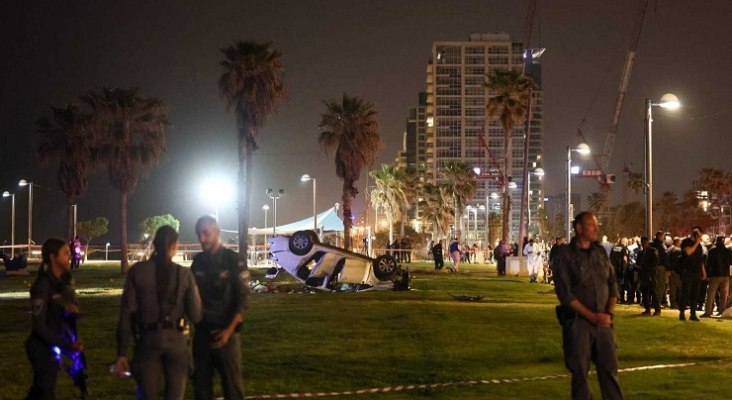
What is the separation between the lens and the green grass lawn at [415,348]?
40.6 feet

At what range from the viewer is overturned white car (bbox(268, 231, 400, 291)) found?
30328 millimetres

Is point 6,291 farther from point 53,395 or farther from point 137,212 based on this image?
point 137,212

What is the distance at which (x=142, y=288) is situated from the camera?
7.73 meters

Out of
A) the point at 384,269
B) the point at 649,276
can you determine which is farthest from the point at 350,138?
the point at 649,276

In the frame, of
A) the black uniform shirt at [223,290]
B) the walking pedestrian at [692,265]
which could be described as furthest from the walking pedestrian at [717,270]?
the black uniform shirt at [223,290]

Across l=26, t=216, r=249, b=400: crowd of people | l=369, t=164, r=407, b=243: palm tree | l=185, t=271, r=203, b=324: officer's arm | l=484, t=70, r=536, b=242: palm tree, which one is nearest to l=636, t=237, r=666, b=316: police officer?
l=26, t=216, r=249, b=400: crowd of people

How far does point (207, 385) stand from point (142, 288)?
43.2 inches

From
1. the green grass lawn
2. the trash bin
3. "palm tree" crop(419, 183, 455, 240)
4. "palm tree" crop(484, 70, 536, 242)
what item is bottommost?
the green grass lawn

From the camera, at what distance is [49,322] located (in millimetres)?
8188

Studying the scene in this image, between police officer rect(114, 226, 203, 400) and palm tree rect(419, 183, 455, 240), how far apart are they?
4462 inches

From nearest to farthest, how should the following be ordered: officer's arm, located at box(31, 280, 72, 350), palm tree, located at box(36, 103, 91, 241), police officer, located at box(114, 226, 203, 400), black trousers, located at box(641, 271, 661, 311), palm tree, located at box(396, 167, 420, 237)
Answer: police officer, located at box(114, 226, 203, 400)
officer's arm, located at box(31, 280, 72, 350)
black trousers, located at box(641, 271, 661, 311)
palm tree, located at box(36, 103, 91, 241)
palm tree, located at box(396, 167, 420, 237)

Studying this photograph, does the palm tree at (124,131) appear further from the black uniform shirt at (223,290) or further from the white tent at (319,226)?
the black uniform shirt at (223,290)

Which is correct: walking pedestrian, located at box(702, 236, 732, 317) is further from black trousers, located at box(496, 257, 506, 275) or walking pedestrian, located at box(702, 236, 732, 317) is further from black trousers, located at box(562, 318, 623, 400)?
black trousers, located at box(496, 257, 506, 275)

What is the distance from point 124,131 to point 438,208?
7633 cm
